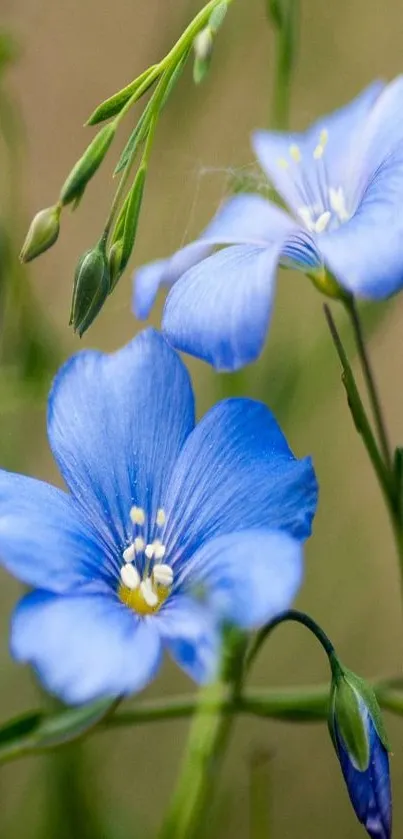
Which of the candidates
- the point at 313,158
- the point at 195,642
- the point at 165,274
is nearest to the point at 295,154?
the point at 313,158

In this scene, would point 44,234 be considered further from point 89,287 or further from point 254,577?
point 254,577

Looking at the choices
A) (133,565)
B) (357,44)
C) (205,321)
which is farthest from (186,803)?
(357,44)

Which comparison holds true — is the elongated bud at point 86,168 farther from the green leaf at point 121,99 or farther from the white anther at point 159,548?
the white anther at point 159,548

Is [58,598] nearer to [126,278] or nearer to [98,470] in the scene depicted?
[98,470]

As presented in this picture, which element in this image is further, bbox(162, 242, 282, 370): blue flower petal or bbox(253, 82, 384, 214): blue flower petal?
bbox(253, 82, 384, 214): blue flower petal

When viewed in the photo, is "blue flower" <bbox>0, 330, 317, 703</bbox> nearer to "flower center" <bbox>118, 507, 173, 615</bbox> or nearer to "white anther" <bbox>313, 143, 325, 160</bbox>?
"flower center" <bbox>118, 507, 173, 615</bbox>

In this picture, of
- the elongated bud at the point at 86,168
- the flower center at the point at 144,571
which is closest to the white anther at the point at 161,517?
the flower center at the point at 144,571

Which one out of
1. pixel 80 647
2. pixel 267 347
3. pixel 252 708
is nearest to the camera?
pixel 80 647

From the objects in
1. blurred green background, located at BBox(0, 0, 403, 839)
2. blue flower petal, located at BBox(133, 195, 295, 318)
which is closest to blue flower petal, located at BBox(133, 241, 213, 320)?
blue flower petal, located at BBox(133, 195, 295, 318)
